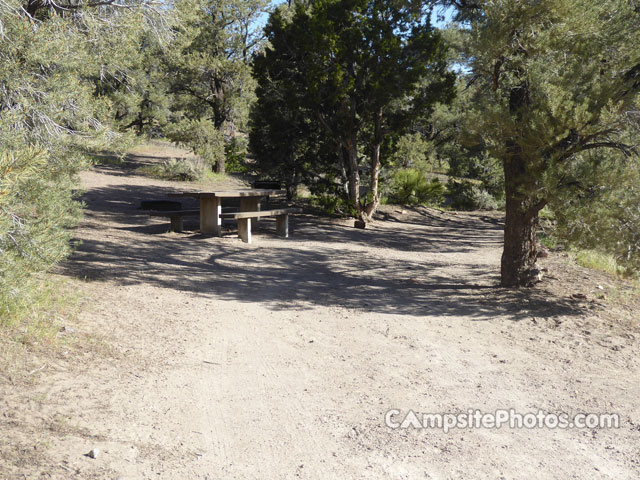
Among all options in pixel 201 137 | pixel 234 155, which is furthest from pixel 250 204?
pixel 234 155

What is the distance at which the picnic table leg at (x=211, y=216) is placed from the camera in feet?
36.4

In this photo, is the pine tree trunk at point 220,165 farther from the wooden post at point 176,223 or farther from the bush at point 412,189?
the wooden post at point 176,223

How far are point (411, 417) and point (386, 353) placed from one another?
1317 mm

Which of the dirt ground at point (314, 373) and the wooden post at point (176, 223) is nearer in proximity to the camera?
the dirt ground at point (314, 373)

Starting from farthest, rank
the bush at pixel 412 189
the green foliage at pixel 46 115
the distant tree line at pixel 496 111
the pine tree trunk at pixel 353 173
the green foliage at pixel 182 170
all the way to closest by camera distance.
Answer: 1. the green foliage at pixel 182 170
2. the bush at pixel 412 189
3. the pine tree trunk at pixel 353 173
4. the distant tree line at pixel 496 111
5. the green foliage at pixel 46 115

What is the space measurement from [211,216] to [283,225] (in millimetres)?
1847

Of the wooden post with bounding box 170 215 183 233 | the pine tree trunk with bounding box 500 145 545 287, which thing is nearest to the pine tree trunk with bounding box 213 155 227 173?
the wooden post with bounding box 170 215 183 233

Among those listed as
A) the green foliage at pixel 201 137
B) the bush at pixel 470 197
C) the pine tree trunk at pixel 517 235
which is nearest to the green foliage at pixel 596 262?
the pine tree trunk at pixel 517 235

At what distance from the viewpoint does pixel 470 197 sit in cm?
2095

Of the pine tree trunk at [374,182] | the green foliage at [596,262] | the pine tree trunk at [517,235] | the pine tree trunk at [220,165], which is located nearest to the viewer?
the pine tree trunk at [517,235]

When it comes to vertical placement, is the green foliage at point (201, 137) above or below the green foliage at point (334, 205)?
above

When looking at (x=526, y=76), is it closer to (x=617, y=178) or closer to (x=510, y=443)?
(x=617, y=178)

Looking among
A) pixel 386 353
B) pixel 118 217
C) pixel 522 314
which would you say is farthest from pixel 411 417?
pixel 118 217

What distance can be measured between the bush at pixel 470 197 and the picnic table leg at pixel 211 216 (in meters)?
12.5
